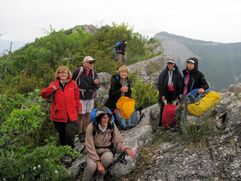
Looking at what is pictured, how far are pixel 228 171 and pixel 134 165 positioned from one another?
1.61 metres

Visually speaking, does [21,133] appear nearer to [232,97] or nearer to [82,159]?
[82,159]

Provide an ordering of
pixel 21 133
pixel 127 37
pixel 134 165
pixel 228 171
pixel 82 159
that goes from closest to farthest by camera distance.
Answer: pixel 21 133
pixel 228 171
pixel 134 165
pixel 82 159
pixel 127 37

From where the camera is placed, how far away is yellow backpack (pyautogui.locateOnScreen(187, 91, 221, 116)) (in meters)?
7.14

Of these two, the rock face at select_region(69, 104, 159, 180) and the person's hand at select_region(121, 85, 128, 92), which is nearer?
the rock face at select_region(69, 104, 159, 180)

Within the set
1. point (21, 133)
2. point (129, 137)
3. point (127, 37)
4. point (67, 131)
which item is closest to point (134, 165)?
point (129, 137)

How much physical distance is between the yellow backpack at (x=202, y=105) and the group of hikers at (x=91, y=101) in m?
0.22

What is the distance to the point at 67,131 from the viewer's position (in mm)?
6852

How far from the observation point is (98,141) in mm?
5938

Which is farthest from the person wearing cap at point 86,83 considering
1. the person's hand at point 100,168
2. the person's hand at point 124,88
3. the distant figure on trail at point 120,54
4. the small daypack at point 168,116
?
the distant figure on trail at point 120,54

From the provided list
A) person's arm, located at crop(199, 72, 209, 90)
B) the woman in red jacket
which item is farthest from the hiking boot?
person's arm, located at crop(199, 72, 209, 90)

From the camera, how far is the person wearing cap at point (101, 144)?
574cm

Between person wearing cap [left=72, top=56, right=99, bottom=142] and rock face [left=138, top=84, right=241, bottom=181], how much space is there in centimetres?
190

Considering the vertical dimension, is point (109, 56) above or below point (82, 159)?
above

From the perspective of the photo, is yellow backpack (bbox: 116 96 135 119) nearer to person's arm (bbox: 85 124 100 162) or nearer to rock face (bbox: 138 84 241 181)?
rock face (bbox: 138 84 241 181)
